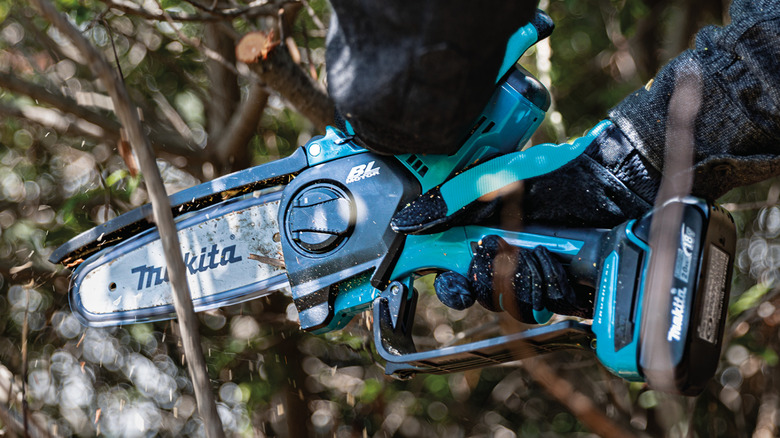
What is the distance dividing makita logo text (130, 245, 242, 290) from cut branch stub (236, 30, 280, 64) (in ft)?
2.15

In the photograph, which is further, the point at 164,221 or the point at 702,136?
the point at 702,136

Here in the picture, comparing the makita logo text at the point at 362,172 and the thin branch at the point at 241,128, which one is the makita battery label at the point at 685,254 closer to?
the makita logo text at the point at 362,172

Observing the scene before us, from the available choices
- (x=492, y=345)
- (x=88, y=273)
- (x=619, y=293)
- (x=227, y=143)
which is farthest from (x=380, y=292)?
(x=227, y=143)

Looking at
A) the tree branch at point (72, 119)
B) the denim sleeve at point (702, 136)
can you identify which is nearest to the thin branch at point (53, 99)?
the tree branch at point (72, 119)

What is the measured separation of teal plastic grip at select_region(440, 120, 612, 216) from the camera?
1.29 m

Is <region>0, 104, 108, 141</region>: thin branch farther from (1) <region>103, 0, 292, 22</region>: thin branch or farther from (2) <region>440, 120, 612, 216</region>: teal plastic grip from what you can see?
(2) <region>440, 120, 612, 216</region>: teal plastic grip

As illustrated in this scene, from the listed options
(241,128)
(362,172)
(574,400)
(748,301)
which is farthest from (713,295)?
(241,128)

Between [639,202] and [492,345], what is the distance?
37 centimetres

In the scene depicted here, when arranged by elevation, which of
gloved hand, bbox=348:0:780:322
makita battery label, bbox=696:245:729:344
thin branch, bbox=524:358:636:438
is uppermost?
gloved hand, bbox=348:0:780:322

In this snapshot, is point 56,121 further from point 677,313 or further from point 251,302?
point 677,313

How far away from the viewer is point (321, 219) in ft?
4.88

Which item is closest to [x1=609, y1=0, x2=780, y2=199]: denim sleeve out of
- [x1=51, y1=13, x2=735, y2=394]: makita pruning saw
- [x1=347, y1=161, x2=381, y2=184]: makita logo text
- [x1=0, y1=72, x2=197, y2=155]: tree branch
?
[x1=51, y1=13, x2=735, y2=394]: makita pruning saw

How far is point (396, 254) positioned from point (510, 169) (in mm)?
294

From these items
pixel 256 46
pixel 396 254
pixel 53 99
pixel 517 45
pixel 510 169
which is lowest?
pixel 396 254
